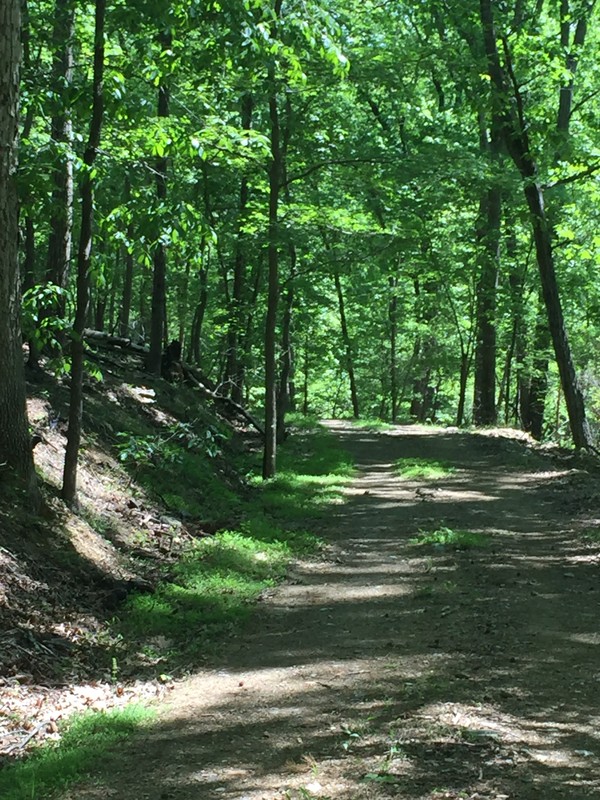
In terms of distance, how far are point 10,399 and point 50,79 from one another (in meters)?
3.28

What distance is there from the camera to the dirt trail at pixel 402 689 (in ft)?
12.3

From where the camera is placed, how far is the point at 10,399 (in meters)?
6.56

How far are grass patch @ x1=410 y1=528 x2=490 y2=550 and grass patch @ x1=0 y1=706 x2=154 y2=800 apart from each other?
502 centimetres

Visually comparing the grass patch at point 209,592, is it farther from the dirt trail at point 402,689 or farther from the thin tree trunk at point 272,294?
the thin tree trunk at point 272,294

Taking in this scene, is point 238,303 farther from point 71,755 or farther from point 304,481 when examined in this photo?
point 71,755

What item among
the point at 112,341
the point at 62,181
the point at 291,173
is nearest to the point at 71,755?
the point at 62,181

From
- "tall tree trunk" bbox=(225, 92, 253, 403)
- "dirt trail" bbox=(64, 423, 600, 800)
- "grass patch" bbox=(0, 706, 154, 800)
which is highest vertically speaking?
"tall tree trunk" bbox=(225, 92, 253, 403)

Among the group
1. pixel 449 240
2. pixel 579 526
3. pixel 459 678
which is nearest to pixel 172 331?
pixel 449 240

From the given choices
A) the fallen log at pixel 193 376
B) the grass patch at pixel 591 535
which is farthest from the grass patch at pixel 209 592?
the fallen log at pixel 193 376

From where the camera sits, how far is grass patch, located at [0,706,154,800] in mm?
3768

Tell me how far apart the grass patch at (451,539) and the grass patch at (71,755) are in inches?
198

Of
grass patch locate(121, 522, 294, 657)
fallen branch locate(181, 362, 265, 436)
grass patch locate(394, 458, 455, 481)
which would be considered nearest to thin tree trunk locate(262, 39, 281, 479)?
grass patch locate(394, 458, 455, 481)

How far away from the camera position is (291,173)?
15.8m

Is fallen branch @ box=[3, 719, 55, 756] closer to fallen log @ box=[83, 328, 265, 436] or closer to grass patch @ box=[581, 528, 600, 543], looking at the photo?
→ grass patch @ box=[581, 528, 600, 543]
